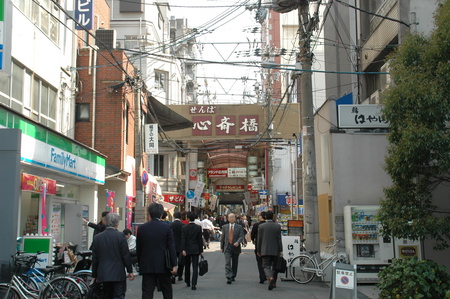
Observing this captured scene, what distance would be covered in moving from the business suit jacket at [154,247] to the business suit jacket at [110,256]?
31cm

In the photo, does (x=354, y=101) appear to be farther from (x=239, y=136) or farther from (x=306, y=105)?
(x=239, y=136)

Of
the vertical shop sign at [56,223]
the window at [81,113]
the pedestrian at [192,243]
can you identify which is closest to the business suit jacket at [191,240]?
the pedestrian at [192,243]

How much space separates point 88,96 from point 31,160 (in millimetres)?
10104

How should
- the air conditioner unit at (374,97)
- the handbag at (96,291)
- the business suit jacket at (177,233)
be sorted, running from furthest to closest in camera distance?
1. the air conditioner unit at (374,97)
2. the business suit jacket at (177,233)
3. the handbag at (96,291)

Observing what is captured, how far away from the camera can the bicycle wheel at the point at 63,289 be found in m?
8.97

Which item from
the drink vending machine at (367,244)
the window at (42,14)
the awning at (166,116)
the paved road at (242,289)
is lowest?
the paved road at (242,289)

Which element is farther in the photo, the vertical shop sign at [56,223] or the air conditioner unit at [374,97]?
the air conditioner unit at [374,97]

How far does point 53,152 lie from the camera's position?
14.5 meters

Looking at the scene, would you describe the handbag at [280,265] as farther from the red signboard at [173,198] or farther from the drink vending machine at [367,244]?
the red signboard at [173,198]

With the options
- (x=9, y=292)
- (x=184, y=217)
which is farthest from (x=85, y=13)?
(x=9, y=292)

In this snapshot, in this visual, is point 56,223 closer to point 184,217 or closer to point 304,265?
point 184,217

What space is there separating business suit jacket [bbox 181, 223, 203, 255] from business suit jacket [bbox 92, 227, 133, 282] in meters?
4.62

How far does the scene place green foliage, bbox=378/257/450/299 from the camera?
836cm

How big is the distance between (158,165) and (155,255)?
32.6 metres
